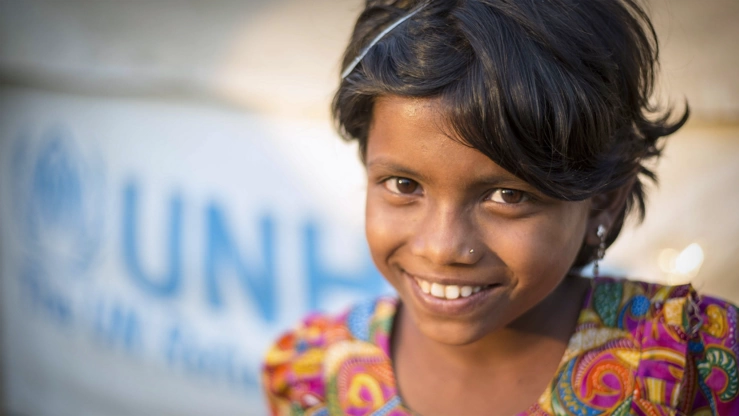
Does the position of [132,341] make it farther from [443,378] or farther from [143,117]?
[443,378]

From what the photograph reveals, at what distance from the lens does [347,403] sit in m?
1.21

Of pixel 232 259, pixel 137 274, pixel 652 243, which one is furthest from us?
pixel 137 274

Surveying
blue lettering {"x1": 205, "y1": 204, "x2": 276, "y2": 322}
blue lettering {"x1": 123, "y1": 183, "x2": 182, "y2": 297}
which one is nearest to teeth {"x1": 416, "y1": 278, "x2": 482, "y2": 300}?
blue lettering {"x1": 205, "y1": 204, "x2": 276, "y2": 322}

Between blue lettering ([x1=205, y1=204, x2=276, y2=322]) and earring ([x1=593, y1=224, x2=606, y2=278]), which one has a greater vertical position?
earring ([x1=593, y1=224, x2=606, y2=278])

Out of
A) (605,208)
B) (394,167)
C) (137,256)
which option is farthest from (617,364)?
(137,256)

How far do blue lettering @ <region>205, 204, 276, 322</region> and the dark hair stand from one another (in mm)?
1177

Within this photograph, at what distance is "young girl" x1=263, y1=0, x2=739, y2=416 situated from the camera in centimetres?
93

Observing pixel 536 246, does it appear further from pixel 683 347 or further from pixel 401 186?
pixel 683 347

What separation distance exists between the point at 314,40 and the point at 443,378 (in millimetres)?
1247

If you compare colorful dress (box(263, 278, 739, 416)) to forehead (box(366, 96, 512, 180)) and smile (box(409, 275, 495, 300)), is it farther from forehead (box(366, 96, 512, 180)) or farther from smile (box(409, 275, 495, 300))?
forehead (box(366, 96, 512, 180))

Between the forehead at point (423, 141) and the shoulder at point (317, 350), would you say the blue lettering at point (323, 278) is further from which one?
the forehead at point (423, 141)

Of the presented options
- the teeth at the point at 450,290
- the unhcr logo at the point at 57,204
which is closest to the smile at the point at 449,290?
the teeth at the point at 450,290

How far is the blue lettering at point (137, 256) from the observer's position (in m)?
2.30

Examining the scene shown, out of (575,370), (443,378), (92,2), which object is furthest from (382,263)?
(92,2)
